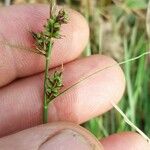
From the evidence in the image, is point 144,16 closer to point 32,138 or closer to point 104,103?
point 104,103

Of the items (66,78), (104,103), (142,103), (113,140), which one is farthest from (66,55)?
(142,103)

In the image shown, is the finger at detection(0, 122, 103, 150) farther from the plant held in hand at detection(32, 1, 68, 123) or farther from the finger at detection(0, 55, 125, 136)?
the finger at detection(0, 55, 125, 136)

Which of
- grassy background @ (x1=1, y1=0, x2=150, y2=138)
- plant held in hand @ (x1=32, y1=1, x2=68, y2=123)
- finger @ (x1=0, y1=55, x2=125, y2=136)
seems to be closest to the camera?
plant held in hand @ (x1=32, y1=1, x2=68, y2=123)

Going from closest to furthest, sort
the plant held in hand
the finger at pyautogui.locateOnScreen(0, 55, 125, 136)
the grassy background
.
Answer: the plant held in hand < the finger at pyautogui.locateOnScreen(0, 55, 125, 136) < the grassy background

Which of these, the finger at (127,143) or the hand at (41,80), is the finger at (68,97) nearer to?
the hand at (41,80)

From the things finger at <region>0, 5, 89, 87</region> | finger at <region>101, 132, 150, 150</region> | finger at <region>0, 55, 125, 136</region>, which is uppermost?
finger at <region>0, 5, 89, 87</region>

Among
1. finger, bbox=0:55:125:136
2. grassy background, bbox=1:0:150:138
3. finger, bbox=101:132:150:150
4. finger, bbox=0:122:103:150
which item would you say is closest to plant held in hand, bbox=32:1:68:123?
finger, bbox=0:122:103:150
